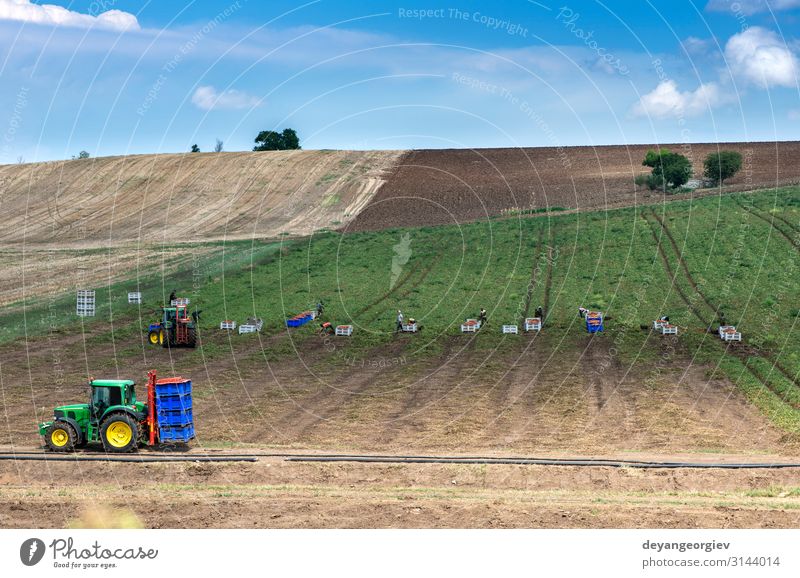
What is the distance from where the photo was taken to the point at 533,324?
56.6m

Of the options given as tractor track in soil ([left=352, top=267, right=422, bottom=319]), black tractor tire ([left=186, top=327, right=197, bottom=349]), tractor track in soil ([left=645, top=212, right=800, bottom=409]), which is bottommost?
tractor track in soil ([left=645, top=212, right=800, bottom=409])

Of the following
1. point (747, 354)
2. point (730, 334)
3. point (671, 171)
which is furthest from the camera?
point (671, 171)

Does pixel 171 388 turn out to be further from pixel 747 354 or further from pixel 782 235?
pixel 782 235

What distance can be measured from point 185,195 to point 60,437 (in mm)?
82728

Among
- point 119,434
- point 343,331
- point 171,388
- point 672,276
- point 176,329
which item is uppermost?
point 672,276

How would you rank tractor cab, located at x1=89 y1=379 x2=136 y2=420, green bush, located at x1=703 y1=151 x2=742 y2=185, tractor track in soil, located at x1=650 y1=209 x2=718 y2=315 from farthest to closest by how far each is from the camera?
green bush, located at x1=703 y1=151 x2=742 y2=185 → tractor track in soil, located at x1=650 y1=209 x2=718 y2=315 → tractor cab, located at x1=89 y1=379 x2=136 y2=420

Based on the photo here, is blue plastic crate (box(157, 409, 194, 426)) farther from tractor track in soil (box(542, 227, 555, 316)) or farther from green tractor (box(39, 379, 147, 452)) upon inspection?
tractor track in soil (box(542, 227, 555, 316))

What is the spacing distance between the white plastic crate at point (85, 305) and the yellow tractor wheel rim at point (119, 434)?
34352 millimetres

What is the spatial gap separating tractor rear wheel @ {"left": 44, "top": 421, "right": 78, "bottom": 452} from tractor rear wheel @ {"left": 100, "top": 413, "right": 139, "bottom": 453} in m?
0.99

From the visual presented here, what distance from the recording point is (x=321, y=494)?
86.2 feet

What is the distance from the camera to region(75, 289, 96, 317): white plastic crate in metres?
64.3

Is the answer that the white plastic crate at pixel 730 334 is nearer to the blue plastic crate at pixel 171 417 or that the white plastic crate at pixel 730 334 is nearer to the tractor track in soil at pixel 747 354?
the tractor track in soil at pixel 747 354

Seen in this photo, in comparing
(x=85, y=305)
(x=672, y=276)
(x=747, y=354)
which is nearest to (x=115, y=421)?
(x=747, y=354)

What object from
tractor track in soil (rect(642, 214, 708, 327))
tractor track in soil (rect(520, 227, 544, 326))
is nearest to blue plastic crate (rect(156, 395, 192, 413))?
tractor track in soil (rect(520, 227, 544, 326))
